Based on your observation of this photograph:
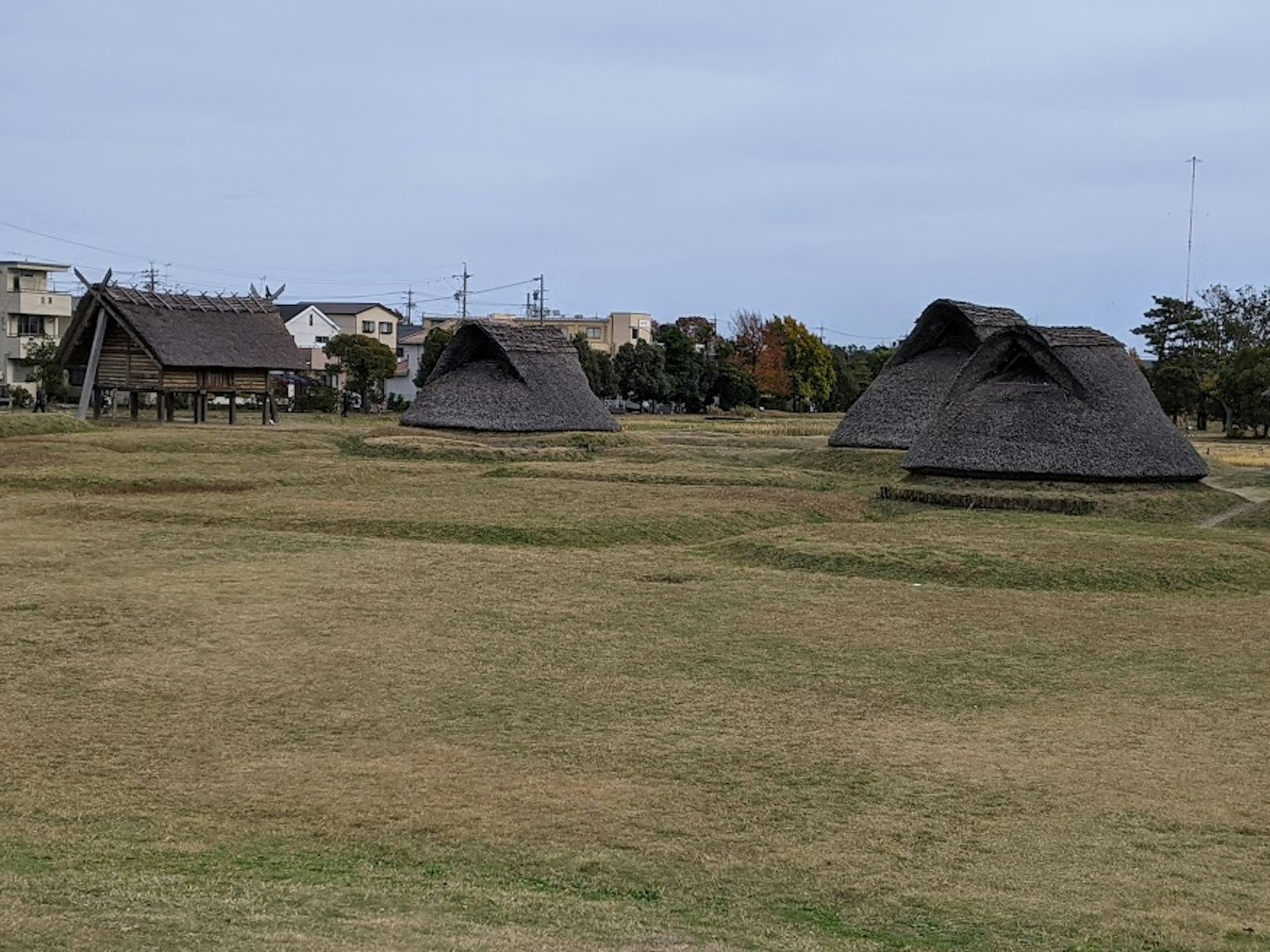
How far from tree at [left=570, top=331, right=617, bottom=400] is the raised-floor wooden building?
25.6 meters

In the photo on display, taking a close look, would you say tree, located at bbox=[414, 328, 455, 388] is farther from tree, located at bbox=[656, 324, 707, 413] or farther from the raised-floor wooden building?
the raised-floor wooden building

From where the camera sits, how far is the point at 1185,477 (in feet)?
97.0

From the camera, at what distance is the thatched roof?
4453 centimetres

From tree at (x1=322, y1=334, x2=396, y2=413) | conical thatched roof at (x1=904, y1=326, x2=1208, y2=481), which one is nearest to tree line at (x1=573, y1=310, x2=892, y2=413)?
tree at (x1=322, y1=334, x2=396, y2=413)

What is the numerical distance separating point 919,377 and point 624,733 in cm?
3046

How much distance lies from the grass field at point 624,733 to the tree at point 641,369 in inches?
2087

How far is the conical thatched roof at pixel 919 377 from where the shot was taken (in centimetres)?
3922

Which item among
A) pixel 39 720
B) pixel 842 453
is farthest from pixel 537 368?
pixel 39 720

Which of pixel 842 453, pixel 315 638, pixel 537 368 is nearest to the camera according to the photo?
pixel 315 638

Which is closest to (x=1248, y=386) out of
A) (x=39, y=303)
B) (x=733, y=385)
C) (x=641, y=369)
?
(x=641, y=369)

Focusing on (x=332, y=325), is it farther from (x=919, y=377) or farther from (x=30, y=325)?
(x=919, y=377)

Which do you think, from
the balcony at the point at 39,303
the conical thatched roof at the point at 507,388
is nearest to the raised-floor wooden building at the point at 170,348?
the conical thatched roof at the point at 507,388

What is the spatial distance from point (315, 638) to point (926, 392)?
90.4 ft

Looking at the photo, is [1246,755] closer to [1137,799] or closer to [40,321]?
[1137,799]
